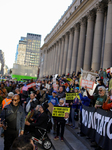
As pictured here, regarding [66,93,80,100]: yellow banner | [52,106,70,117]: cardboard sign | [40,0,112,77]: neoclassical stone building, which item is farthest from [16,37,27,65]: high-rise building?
[52,106,70,117]: cardboard sign

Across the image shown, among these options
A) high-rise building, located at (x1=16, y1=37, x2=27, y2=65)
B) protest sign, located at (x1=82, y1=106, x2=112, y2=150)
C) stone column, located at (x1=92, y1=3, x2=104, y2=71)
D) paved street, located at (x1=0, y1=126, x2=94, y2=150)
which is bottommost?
paved street, located at (x1=0, y1=126, x2=94, y2=150)

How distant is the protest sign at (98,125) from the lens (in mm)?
5137

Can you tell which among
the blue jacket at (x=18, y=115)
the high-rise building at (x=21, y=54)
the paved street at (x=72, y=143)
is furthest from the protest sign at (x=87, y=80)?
the high-rise building at (x=21, y=54)

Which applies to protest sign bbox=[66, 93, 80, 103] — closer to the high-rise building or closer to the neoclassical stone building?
the neoclassical stone building

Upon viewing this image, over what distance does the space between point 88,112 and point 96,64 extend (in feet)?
58.7

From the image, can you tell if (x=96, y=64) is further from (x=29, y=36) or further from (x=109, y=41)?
(x=29, y=36)

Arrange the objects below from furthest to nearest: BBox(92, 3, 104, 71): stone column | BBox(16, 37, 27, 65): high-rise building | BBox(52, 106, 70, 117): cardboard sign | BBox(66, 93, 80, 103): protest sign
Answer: BBox(16, 37, 27, 65): high-rise building < BBox(92, 3, 104, 71): stone column < BBox(66, 93, 80, 103): protest sign < BBox(52, 106, 70, 117): cardboard sign

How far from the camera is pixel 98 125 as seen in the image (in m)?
5.71

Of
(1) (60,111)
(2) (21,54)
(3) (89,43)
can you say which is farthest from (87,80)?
(2) (21,54)

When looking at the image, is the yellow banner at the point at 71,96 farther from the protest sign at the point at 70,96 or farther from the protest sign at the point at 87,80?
the protest sign at the point at 87,80

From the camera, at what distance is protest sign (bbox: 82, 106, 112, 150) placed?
202 inches

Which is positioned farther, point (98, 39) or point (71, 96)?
point (98, 39)

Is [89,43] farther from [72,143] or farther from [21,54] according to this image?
[21,54]

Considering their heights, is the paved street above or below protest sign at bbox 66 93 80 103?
below
